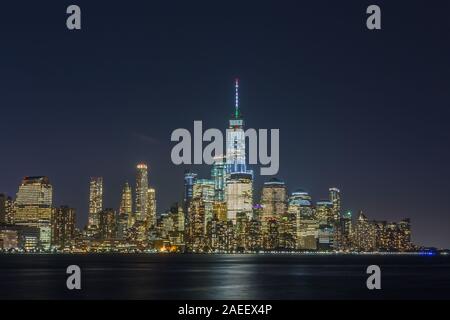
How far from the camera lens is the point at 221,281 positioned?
108m

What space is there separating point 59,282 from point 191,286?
64.9ft

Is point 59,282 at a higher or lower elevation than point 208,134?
lower

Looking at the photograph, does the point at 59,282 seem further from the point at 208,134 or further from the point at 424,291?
the point at 424,291

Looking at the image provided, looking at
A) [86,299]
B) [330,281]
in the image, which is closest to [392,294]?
[330,281]

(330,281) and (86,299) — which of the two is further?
(330,281)
